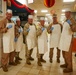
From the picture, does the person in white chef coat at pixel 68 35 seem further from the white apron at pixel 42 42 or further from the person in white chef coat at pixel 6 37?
the person in white chef coat at pixel 6 37

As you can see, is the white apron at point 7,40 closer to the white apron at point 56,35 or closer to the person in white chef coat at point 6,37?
the person in white chef coat at point 6,37

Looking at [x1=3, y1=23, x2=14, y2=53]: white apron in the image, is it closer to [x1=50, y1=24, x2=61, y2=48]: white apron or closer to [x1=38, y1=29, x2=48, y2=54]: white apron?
[x1=38, y1=29, x2=48, y2=54]: white apron

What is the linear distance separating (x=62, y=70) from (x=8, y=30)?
1851 millimetres

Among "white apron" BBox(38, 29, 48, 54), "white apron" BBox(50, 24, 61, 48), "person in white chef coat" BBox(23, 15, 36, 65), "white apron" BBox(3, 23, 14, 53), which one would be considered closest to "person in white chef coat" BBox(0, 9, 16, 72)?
"white apron" BBox(3, 23, 14, 53)

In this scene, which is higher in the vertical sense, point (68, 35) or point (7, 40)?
point (68, 35)

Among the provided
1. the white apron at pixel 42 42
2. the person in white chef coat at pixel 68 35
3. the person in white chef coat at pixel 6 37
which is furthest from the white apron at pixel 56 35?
the person in white chef coat at pixel 6 37

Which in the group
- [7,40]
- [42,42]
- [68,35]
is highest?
[68,35]

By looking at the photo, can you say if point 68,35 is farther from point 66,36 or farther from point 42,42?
point 42,42

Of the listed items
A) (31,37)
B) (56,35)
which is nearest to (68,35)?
(56,35)

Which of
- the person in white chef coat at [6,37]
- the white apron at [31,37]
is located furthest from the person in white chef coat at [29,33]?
the person in white chef coat at [6,37]

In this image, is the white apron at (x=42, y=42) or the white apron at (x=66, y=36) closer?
the white apron at (x=66, y=36)

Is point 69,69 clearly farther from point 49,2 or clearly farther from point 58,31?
point 49,2

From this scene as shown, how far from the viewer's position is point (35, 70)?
12.5 ft

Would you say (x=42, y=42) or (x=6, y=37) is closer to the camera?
(x=6, y=37)
